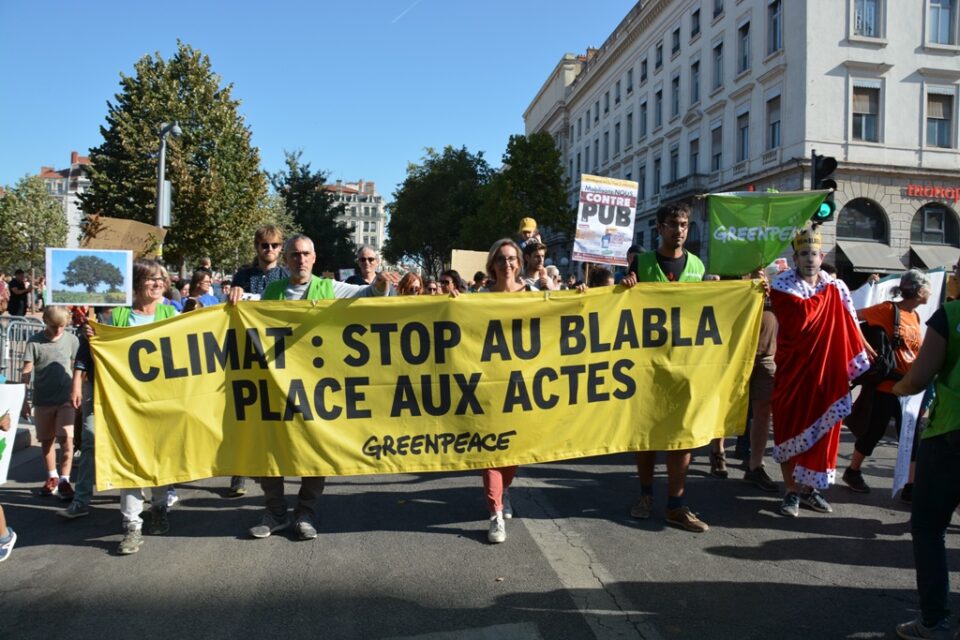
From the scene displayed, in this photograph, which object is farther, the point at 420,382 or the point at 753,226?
the point at 753,226

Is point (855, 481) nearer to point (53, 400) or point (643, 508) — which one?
point (643, 508)

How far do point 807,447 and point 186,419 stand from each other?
4.20m

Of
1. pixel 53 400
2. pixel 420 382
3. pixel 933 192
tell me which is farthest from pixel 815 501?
pixel 933 192

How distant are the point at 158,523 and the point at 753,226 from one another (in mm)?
5596

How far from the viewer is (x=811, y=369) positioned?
5.13 meters

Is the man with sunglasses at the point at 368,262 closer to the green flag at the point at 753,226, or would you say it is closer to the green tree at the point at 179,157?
the green flag at the point at 753,226

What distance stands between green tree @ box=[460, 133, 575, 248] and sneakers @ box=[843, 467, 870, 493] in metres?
38.6

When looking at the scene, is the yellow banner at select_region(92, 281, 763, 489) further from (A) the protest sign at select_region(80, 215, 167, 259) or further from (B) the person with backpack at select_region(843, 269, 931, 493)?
(A) the protest sign at select_region(80, 215, 167, 259)

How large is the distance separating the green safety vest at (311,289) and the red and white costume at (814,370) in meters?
3.18

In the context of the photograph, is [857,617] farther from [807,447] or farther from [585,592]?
[807,447]

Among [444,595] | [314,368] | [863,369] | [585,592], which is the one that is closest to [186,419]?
[314,368]

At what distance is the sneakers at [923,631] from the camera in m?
3.15

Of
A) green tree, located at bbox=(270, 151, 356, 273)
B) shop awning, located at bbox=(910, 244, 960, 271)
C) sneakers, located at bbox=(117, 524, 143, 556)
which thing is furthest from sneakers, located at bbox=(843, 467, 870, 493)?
green tree, located at bbox=(270, 151, 356, 273)

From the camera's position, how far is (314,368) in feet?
15.2
